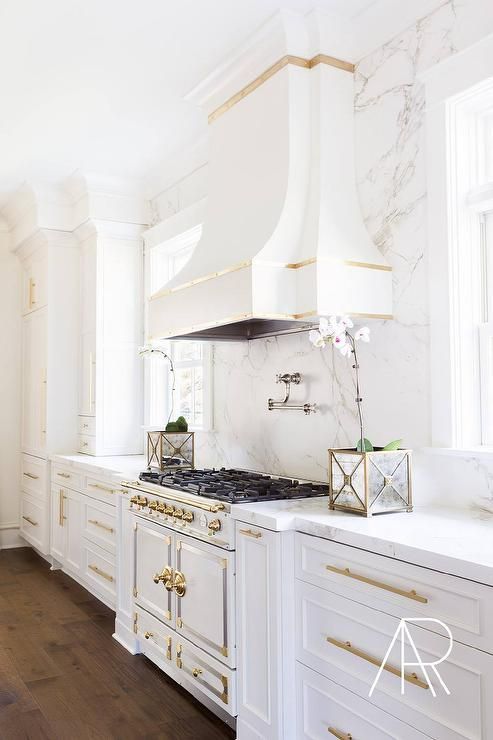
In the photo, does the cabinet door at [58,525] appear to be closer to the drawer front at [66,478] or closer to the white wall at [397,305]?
the drawer front at [66,478]

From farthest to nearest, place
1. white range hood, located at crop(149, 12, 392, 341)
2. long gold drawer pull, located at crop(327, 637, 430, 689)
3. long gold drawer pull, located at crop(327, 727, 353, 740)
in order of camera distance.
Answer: white range hood, located at crop(149, 12, 392, 341) < long gold drawer pull, located at crop(327, 727, 353, 740) < long gold drawer pull, located at crop(327, 637, 430, 689)

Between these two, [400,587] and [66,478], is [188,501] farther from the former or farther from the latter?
[66,478]

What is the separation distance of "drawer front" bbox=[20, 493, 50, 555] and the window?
1.17 metres

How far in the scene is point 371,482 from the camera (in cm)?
227

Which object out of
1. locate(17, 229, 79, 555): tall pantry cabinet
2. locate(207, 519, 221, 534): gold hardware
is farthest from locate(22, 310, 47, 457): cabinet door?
locate(207, 519, 221, 534): gold hardware

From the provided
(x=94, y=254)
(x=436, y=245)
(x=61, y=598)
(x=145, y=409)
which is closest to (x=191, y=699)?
(x=61, y=598)

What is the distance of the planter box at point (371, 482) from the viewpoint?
2.26 m

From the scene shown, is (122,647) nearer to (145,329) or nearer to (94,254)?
(145,329)

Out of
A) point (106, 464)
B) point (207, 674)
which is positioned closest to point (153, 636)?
point (207, 674)

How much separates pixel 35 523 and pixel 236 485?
3096mm

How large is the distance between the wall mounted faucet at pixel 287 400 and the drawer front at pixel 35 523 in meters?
2.59

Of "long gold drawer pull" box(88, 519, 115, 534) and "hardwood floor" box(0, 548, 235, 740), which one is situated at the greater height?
"long gold drawer pull" box(88, 519, 115, 534)

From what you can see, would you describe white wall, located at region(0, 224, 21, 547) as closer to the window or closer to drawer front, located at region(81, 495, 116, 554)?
the window

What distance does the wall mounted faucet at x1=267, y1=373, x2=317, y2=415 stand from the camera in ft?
10.2
